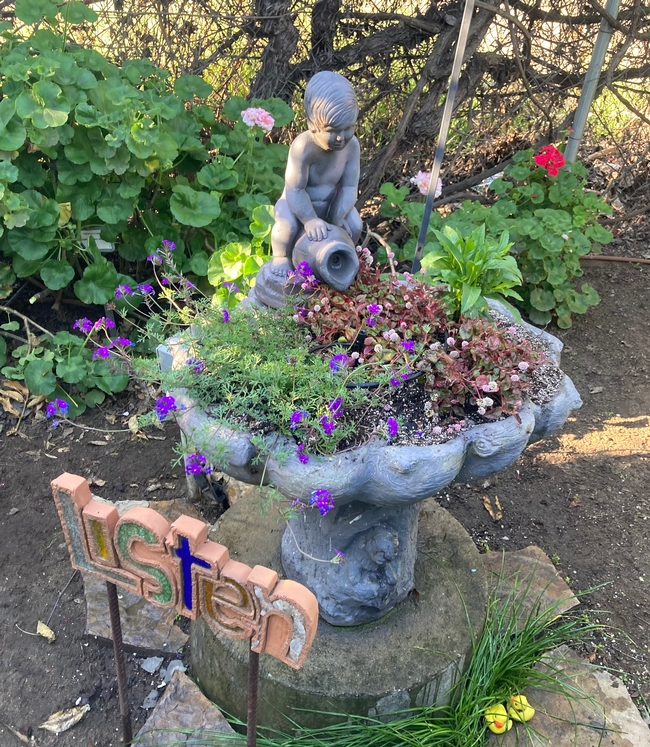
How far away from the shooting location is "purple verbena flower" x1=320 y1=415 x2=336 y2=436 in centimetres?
130

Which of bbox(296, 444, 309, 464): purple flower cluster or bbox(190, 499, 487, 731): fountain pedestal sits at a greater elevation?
bbox(296, 444, 309, 464): purple flower cluster

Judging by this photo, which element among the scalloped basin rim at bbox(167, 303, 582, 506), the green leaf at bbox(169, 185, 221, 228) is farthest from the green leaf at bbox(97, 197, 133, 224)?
the scalloped basin rim at bbox(167, 303, 582, 506)

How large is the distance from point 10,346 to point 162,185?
1153mm

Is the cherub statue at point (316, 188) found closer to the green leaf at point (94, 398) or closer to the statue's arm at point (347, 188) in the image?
the statue's arm at point (347, 188)

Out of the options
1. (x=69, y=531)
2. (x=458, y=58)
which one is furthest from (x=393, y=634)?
(x=458, y=58)

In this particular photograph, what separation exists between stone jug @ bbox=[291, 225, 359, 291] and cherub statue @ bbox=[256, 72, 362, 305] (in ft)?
0.04

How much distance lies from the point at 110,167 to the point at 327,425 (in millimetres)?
2168

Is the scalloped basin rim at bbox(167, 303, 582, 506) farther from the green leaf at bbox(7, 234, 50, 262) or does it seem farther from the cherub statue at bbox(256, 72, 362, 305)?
the green leaf at bbox(7, 234, 50, 262)

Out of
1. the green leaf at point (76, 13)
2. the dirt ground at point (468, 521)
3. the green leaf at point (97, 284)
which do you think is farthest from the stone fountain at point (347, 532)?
the green leaf at point (76, 13)

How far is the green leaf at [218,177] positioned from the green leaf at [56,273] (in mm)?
782

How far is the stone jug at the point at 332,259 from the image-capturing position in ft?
5.17

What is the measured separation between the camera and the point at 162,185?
10.6ft

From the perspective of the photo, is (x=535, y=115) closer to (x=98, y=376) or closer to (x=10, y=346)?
(x=98, y=376)

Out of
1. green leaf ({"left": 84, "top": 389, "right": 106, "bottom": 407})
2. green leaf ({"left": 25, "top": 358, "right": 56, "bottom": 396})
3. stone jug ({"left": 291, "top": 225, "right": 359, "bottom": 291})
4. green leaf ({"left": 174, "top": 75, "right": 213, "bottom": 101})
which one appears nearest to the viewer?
stone jug ({"left": 291, "top": 225, "right": 359, "bottom": 291})
